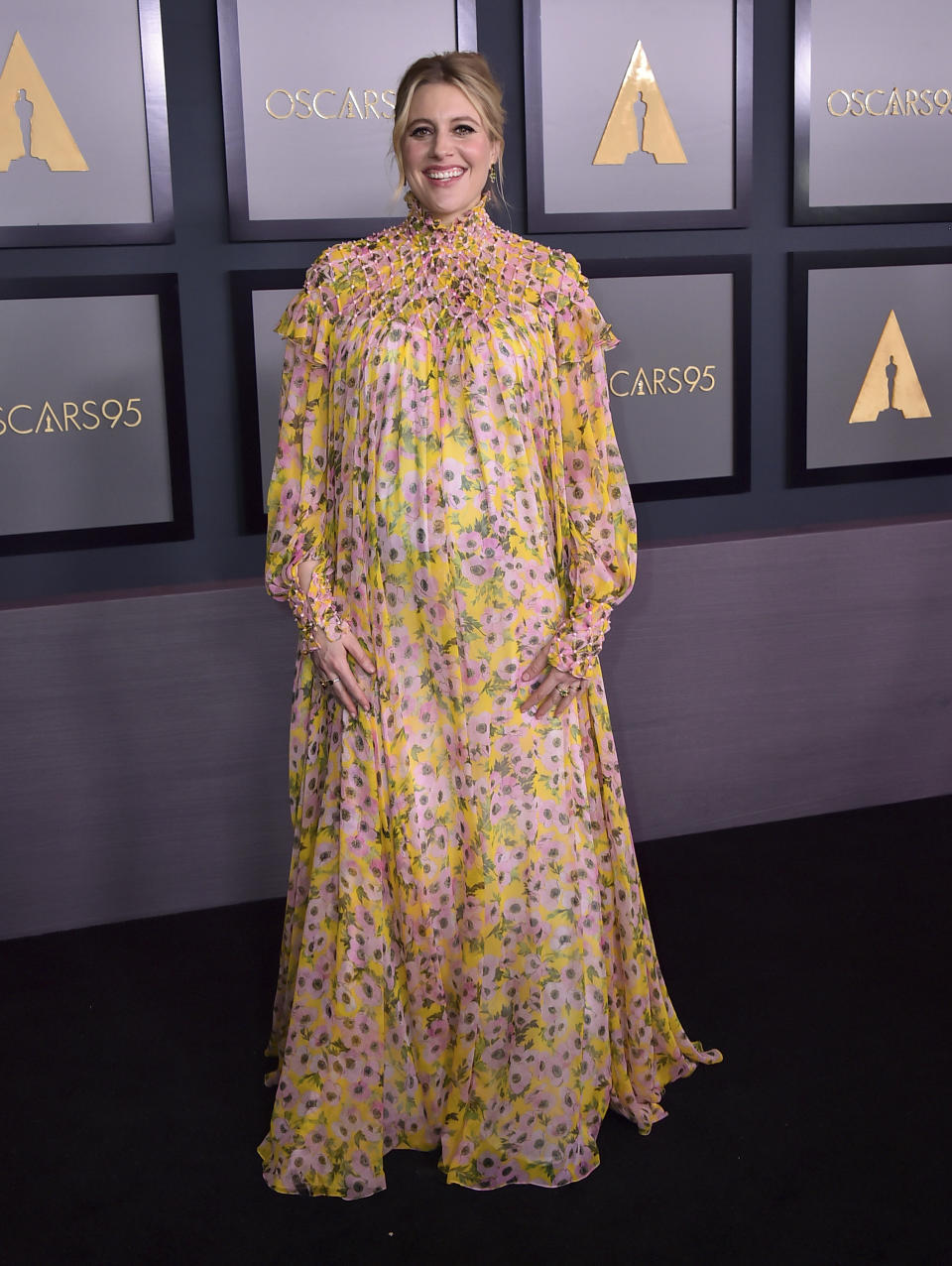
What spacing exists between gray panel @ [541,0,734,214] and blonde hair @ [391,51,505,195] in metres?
1.24

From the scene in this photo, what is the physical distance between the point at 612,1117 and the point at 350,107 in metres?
2.22

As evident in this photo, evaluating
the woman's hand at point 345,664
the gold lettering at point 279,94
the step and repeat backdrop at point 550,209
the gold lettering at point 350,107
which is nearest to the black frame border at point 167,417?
the step and repeat backdrop at point 550,209

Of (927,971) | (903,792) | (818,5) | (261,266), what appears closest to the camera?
(927,971)

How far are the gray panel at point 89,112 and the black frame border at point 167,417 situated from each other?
13 cm

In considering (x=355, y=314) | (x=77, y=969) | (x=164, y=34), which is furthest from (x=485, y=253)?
(x=77, y=969)

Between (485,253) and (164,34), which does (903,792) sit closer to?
(485,253)

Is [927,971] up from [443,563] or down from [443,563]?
down

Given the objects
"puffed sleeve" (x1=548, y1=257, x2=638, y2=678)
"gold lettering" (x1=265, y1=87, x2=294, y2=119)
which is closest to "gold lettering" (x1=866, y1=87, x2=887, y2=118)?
"gold lettering" (x1=265, y1=87, x2=294, y2=119)

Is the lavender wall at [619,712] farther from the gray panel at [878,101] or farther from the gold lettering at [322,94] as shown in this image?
the gold lettering at [322,94]

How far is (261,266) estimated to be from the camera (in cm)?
295

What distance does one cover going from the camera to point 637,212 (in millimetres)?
3207

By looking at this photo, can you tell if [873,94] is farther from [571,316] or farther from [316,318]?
[316,318]

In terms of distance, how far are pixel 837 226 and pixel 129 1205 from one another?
2.85 m

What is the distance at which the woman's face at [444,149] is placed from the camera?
1.89 metres
